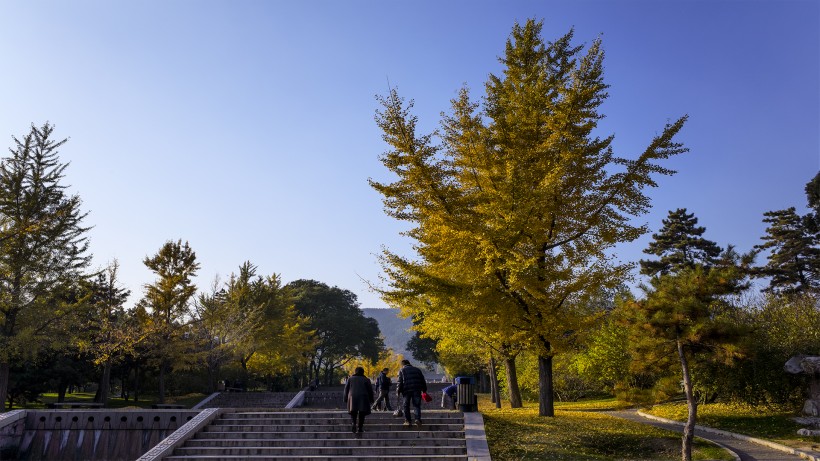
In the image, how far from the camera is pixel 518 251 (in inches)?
603

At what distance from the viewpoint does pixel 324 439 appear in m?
13.7

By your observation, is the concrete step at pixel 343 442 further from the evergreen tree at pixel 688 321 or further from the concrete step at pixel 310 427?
the evergreen tree at pixel 688 321

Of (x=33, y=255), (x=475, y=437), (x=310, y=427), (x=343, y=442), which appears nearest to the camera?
(x=475, y=437)

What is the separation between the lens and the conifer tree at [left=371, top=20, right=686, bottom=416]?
14.5 m

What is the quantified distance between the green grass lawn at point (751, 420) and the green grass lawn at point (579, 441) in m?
2.97

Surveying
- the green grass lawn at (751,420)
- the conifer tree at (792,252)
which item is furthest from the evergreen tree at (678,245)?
the green grass lawn at (751,420)

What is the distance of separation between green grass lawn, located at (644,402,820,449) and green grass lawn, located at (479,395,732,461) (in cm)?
297

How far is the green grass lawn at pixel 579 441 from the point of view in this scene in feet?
39.8

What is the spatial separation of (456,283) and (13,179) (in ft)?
81.1

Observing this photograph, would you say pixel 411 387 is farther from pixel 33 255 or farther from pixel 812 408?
pixel 33 255

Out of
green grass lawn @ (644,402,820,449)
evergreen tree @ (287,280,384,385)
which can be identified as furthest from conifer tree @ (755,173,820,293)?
evergreen tree @ (287,280,384,385)

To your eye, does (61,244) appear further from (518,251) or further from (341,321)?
(341,321)

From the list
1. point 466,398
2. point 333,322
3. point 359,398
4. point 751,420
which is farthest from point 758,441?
point 333,322

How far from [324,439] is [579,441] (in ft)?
20.4
